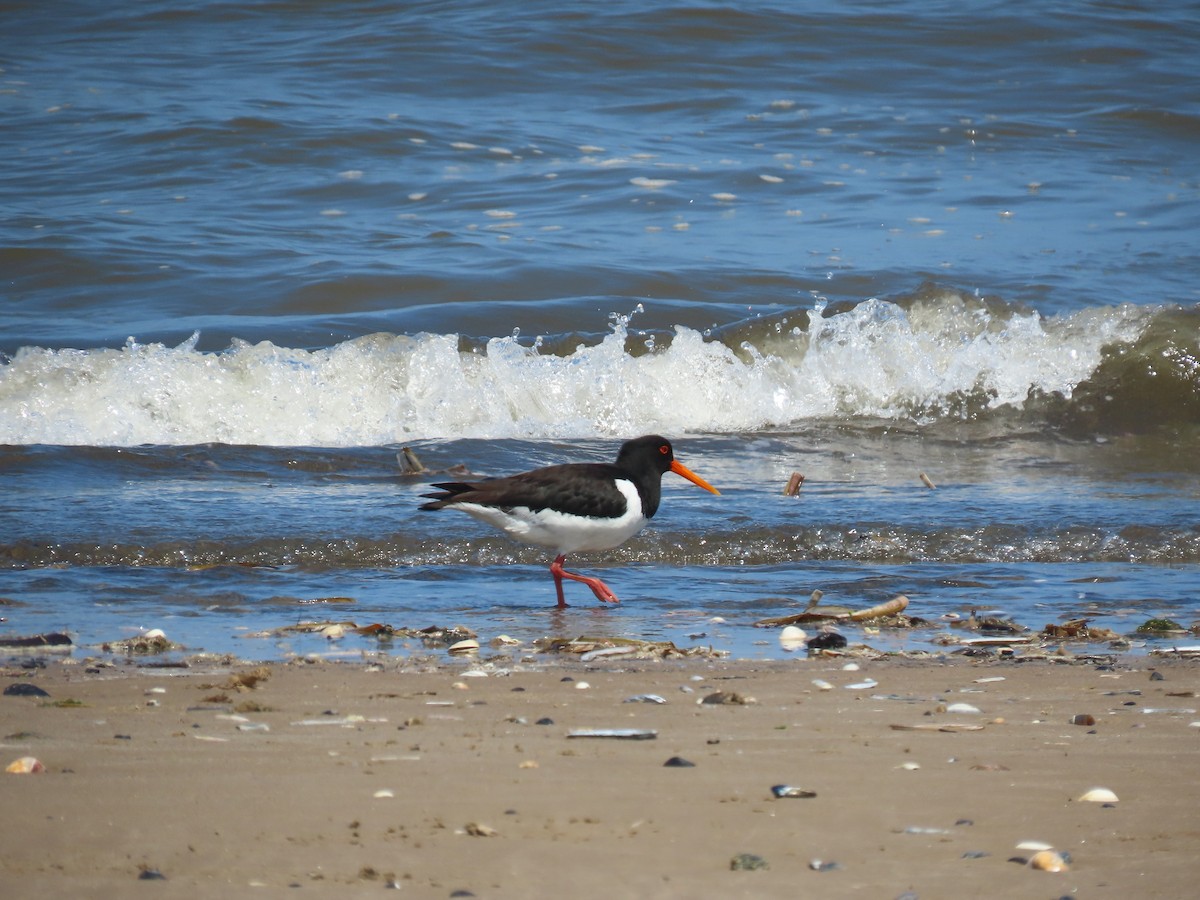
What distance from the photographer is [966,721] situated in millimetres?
3852

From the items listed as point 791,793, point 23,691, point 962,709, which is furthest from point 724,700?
point 23,691

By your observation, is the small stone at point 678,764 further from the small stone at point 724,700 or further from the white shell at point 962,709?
the white shell at point 962,709

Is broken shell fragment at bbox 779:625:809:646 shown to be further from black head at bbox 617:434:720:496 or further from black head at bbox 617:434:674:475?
black head at bbox 617:434:674:475

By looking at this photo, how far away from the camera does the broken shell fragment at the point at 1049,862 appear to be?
2.75m

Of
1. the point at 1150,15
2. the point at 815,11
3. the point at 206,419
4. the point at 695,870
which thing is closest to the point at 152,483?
the point at 206,419

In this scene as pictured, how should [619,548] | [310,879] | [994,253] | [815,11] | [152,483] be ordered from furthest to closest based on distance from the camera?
[815,11], [994,253], [152,483], [619,548], [310,879]

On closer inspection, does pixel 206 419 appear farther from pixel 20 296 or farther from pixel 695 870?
pixel 695 870

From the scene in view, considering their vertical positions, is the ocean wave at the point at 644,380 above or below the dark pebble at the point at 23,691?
above

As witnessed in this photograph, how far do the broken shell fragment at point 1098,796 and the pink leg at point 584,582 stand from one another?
3.03 metres

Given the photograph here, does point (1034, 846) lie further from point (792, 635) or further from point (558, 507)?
point (558, 507)

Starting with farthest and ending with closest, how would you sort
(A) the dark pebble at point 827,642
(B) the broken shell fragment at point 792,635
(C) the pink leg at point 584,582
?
1. (C) the pink leg at point 584,582
2. (B) the broken shell fragment at point 792,635
3. (A) the dark pebble at point 827,642

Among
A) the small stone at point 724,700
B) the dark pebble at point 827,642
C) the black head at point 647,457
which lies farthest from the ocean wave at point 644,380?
the small stone at point 724,700

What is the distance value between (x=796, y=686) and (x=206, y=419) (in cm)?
686

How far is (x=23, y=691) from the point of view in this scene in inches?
157
